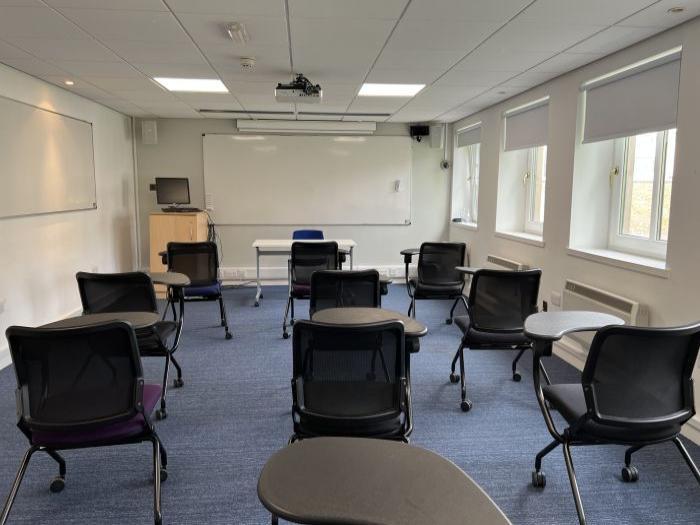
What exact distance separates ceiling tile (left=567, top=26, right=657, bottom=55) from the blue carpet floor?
2479mm

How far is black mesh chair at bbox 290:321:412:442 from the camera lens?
199cm

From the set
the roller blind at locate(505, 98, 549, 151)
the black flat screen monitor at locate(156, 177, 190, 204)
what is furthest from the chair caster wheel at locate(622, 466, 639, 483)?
the black flat screen monitor at locate(156, 177, 190, 204)

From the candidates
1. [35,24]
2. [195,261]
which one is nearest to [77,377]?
[35,24]

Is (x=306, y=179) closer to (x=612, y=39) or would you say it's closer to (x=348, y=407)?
(x=612, y=39)

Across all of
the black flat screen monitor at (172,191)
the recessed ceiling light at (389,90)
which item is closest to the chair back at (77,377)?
the recessed ceiling light at (389,90)

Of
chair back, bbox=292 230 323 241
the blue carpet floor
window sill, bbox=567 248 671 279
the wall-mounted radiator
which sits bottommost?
the blue carpet floor

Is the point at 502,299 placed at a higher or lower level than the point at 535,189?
lower

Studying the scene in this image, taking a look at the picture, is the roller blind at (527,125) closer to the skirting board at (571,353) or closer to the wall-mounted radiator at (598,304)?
the wall-mounted radiator at (598,304)

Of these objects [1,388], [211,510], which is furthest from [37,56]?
[211,510]

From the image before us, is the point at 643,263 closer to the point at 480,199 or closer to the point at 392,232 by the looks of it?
the point at 480,199

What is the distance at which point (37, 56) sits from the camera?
3932 millimetres

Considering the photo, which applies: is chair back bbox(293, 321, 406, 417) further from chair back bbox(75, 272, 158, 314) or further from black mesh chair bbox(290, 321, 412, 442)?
chair back bbox(75, 272, 158, 314)

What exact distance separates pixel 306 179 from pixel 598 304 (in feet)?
16.1

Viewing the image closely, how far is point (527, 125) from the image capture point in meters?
5.30
